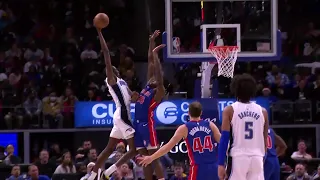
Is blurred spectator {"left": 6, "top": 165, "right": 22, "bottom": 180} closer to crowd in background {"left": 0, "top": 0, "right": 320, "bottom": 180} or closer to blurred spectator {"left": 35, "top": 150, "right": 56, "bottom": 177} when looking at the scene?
crowd in background {"left": 0, "top": 0, "right": 320, "bottom": 180}

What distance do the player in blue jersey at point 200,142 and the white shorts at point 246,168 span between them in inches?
45.1

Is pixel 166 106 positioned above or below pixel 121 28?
below

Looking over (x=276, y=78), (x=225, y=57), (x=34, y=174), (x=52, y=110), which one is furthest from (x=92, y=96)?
(x=225, y=57)

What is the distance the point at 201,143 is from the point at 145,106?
2.08 metres

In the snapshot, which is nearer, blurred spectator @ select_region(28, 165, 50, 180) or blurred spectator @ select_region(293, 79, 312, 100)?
blurred spectator @ select_region(28, 165, 50, 180)

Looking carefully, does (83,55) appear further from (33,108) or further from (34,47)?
(33,108)

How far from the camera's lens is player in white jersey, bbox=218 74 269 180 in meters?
A: 7.80

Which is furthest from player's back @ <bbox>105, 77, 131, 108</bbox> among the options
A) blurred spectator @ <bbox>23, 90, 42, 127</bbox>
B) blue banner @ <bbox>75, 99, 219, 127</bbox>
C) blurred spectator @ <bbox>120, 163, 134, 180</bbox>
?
blurred spectator @ <bbox>23, 90, 42, 127</bbox>

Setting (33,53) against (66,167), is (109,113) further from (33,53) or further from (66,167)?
(33,53)

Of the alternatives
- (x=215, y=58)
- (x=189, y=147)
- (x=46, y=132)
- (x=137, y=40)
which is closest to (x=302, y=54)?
(x=137, y=40)

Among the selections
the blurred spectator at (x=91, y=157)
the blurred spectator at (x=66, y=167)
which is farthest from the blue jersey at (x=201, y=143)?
the blurred spectator at (x=91, y=157)

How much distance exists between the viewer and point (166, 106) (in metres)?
17.3

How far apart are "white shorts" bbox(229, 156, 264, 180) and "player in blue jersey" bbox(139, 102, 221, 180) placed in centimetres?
114

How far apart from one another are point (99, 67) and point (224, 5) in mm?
7850
